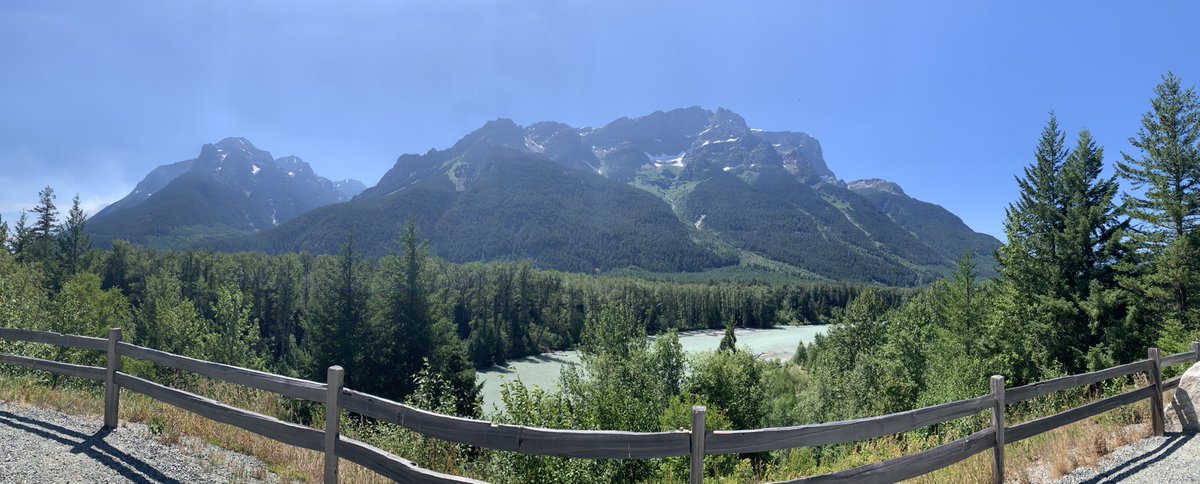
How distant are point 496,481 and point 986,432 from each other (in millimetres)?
5759

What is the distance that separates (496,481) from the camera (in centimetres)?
663

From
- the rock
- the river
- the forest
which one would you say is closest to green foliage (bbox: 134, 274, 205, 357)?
the forest

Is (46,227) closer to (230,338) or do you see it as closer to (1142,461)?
(230,338)

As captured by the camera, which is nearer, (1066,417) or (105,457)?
(105,457)

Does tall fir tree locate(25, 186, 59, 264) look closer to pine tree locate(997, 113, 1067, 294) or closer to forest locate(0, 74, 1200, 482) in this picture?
forest locate(0, 74, 1200, 482)

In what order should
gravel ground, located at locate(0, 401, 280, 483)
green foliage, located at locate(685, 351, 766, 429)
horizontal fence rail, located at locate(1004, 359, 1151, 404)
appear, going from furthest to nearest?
green foliage, located at locate(685, 351, 766, 429), horizontal fence rail, located at locate(1004, 359, 1151, 404), gravel ground, located at locate(0, 401, 280, 483)

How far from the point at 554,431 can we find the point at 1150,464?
827cm

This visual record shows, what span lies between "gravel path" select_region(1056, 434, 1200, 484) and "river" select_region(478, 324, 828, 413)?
98.0 ft

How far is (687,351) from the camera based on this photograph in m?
39.0

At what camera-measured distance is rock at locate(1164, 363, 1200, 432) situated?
317 inches

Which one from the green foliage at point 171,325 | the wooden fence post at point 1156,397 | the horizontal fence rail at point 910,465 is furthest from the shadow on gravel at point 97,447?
the green foliage at point 171,325

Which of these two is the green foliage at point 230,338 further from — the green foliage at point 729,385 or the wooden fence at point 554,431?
the wooden fence at point 554,431

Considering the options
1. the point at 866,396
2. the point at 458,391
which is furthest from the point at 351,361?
the point at 866,396

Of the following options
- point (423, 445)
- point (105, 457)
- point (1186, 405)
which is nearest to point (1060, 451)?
point (1186, 405)
